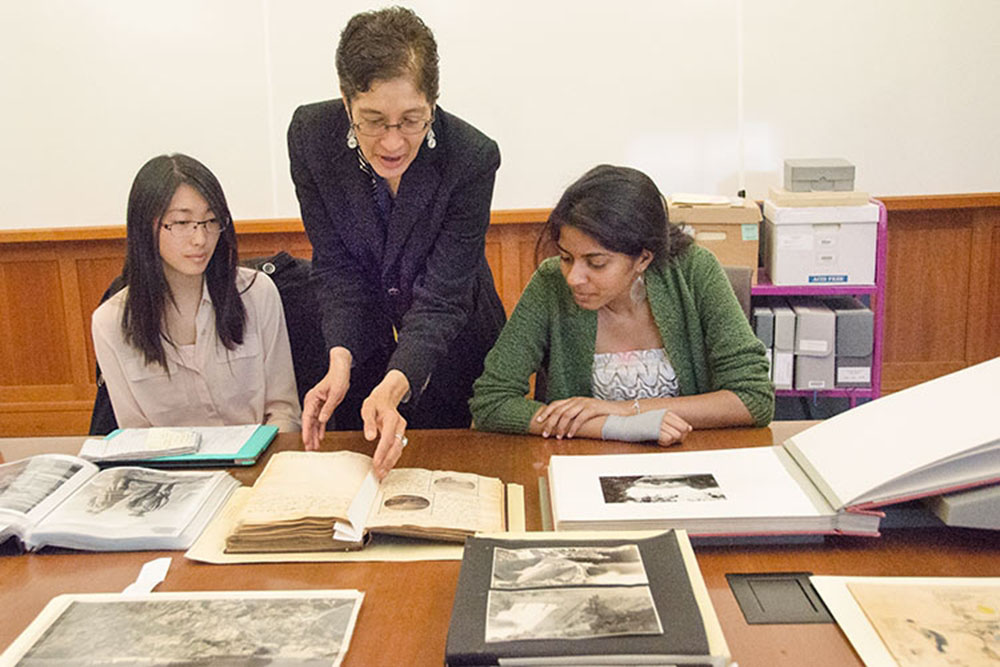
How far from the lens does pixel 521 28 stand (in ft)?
11.6

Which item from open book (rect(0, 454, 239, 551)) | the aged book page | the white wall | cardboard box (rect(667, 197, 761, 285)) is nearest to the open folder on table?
open book (rect(0, 454, 239, 551))

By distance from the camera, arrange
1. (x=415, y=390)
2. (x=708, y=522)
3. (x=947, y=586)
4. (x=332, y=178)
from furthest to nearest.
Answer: (x=332, y=178) → (x=415, y=390) → (x=708, y=522) → (x=947, y=586)

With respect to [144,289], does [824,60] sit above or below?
above

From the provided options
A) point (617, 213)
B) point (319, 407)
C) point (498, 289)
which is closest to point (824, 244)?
point (498, 289)

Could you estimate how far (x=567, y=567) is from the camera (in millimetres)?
944

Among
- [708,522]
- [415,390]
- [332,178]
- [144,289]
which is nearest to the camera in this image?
[708,522]

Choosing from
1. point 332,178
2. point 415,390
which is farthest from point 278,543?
point 332,178

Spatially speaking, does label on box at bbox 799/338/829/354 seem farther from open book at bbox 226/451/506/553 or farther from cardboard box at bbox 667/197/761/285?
open book at bbox 226/451/506/553

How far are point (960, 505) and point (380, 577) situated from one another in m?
0.64

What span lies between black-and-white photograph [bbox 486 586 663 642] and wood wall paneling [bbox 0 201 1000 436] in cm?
281

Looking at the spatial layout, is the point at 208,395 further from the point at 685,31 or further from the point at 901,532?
the point at 685,31

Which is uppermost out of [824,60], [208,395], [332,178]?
[824,60]

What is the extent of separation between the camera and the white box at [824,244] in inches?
122

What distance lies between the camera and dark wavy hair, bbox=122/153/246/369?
1.88m
